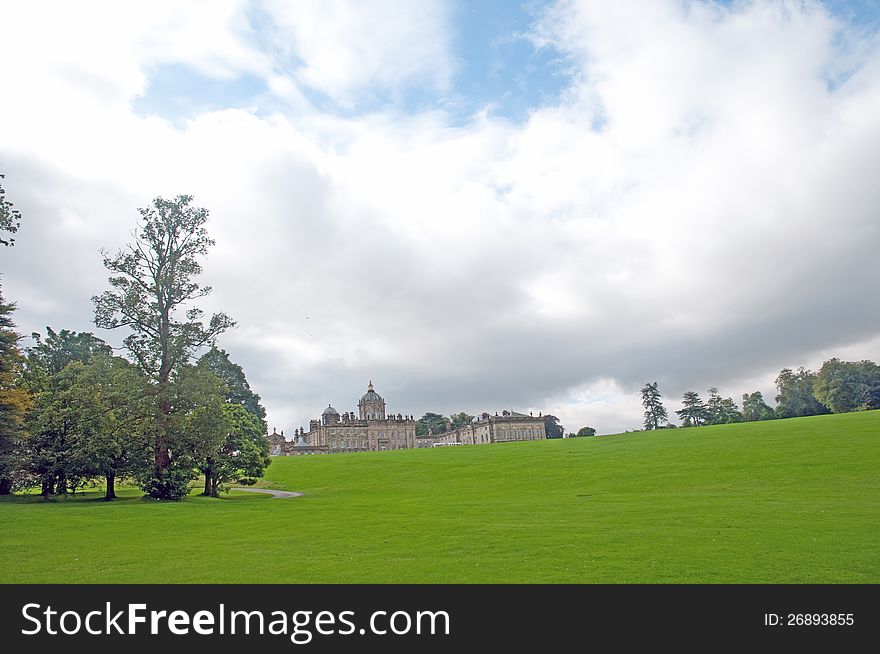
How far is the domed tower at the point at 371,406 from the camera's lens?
18150cm

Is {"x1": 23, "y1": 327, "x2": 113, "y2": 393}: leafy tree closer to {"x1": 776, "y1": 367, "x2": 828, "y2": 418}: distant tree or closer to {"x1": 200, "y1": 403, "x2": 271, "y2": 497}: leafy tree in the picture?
{"x1": 200, "y1": 403, "x2": 271, "y2": 497}: leafy tree

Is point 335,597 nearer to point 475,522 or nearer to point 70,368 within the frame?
point 475,522

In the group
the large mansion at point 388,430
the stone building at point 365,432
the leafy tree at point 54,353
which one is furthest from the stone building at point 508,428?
the leafy tree at point 54,353

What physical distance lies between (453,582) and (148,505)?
27266 millimetres

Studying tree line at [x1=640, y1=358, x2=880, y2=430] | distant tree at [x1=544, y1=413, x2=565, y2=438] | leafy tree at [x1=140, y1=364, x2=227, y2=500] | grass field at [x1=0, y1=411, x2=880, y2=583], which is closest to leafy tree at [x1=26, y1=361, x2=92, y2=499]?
grass field at [x1=0, y1=411, x2=880, y2=583]

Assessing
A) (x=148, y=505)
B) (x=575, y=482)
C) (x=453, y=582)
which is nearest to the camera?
(x=453, y=582)

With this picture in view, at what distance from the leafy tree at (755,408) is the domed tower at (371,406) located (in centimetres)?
9617

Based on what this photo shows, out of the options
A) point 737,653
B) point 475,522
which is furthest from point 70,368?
point 737,653

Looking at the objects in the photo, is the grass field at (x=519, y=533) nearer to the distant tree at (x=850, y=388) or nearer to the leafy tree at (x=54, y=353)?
the leafy tree at (x=54, y=353)

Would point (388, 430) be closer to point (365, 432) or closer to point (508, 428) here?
point (365, 432)

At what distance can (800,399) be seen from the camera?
138000 mm

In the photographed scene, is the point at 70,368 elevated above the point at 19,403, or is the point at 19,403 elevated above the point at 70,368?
the point at 70,368

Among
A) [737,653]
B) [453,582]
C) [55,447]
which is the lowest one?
[737,653]

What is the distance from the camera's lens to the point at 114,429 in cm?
3922
